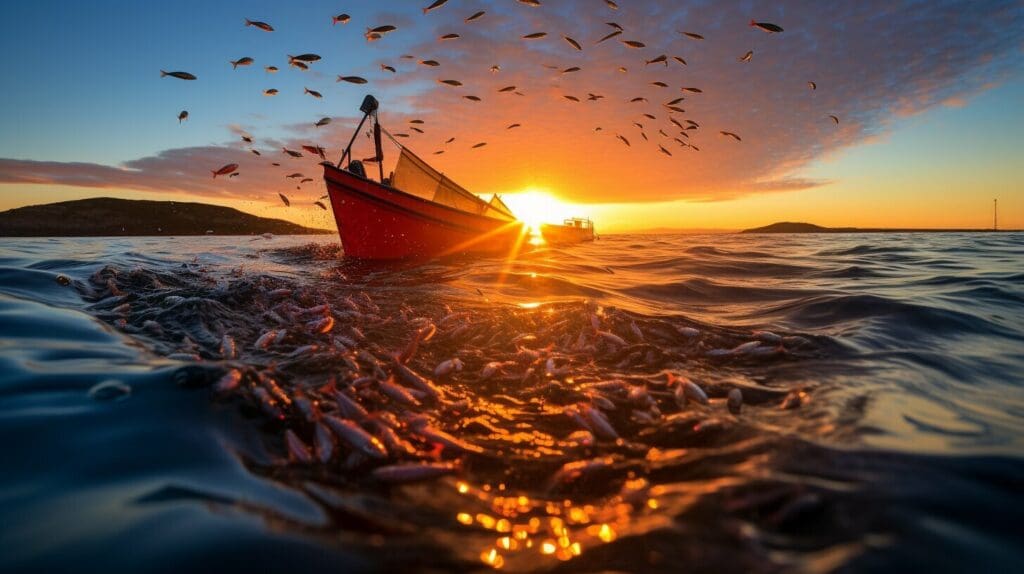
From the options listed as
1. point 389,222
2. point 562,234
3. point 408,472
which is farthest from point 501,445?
point 562,234

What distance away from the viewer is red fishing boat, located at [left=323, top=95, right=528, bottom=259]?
52.3 feet

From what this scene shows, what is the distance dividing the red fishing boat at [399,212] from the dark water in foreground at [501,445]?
9989mm

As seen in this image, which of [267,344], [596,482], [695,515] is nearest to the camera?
[695,515]

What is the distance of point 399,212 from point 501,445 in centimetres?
1475

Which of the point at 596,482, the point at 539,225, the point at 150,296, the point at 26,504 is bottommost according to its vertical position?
the point at 596,482

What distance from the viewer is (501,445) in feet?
10.7

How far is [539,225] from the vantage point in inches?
1620

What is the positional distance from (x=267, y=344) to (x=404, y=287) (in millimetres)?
5384

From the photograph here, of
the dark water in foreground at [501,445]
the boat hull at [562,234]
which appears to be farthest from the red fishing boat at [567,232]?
the dark water in foreground at [501,445]

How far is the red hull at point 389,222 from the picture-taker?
15.8m

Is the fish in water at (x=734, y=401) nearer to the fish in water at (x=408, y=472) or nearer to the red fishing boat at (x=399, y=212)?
the fish in water at (x=408, y=472)

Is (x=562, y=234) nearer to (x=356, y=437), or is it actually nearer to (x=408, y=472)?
Answer: (x=356, y=437)

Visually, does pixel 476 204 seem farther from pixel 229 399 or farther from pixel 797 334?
pixel 229 399

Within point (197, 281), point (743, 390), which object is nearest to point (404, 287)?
point (197, 281)
